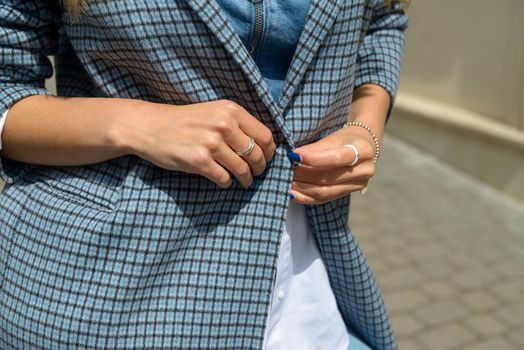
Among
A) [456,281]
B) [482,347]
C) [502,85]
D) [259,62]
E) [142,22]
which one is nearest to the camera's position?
[142,22]

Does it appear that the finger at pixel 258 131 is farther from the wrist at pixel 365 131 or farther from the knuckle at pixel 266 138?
the wrist at pixel 365 131

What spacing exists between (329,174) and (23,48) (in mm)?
511

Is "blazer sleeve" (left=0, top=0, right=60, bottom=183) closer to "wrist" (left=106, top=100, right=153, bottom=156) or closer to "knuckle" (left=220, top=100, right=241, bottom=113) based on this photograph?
"wrist" (left=106, top=100, right=153, bottom=156)

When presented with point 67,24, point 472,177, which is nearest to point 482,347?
point 472,177

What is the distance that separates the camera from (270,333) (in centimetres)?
121

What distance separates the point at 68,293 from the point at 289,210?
1.30 ft

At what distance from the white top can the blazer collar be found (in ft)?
0.69

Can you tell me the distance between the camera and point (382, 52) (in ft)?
4.55

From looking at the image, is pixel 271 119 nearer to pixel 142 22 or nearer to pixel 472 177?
pixel 142 22

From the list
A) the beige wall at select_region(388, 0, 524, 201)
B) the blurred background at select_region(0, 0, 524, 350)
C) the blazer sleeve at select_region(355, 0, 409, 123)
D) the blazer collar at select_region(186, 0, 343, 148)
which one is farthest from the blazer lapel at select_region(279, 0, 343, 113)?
the beige wall at select_region(388, 0, 524, 201)

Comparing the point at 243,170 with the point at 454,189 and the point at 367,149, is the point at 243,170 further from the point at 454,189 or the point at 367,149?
the point at 454,189

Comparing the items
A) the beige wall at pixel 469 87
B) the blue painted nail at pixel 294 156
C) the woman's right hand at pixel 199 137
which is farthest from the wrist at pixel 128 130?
the beige wall at pixel 469 87

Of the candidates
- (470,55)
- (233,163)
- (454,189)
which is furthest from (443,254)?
(233,163)

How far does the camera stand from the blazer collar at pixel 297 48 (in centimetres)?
100
